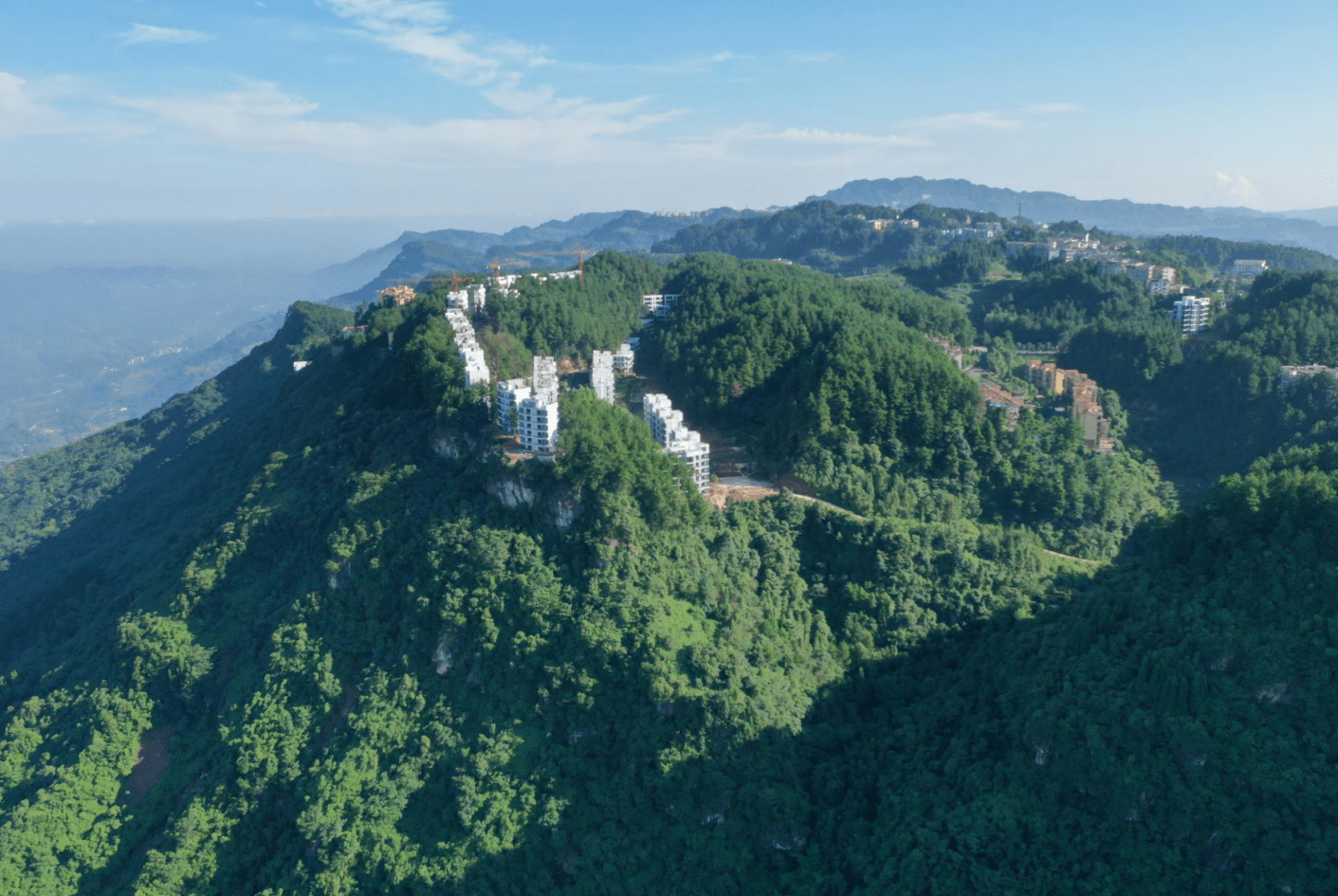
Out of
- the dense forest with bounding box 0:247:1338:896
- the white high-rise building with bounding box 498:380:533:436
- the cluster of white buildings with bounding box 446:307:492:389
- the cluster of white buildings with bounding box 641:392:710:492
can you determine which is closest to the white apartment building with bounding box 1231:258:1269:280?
the dense forest with bounding box 0:247:1338:896

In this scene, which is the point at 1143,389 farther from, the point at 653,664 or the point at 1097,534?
the point at 653,664

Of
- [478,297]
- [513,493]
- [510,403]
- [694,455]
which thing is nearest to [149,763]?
[513,493]

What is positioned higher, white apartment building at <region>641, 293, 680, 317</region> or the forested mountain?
the forested mountain

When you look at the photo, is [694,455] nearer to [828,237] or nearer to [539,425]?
[539,425]

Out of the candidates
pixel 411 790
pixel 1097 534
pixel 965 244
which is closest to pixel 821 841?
pixel 411 790

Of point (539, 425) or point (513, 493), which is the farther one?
point (539, 425)

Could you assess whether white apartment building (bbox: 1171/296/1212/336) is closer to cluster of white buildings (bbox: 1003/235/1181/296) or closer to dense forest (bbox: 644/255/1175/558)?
cluster of white buildings (bbox: 1003/235/1181/296)
